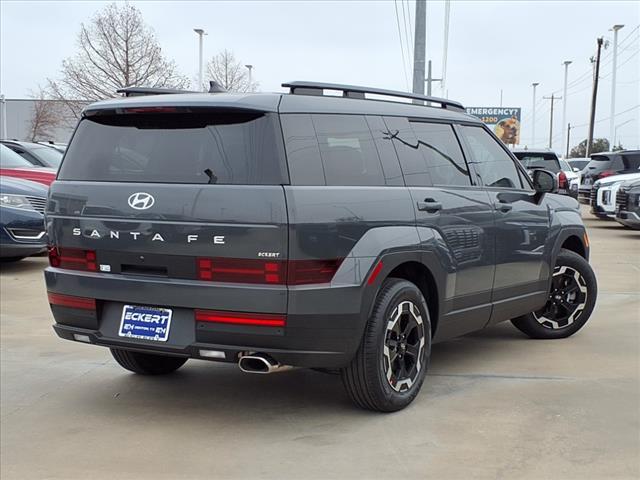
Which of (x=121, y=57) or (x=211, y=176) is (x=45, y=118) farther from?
(x=211, y=176)

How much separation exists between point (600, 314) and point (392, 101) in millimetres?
3811

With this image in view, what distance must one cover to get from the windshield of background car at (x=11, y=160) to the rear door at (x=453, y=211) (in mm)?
9282

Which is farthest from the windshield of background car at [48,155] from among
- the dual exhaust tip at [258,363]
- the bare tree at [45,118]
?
the bare tree at [45,118]

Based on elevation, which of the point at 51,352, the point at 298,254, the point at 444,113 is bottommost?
the point at 51,352

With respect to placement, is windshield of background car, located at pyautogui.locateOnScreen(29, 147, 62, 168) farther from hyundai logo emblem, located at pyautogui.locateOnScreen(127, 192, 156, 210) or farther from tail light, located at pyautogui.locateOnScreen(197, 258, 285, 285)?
tail light, located at pyautogui.locateOnScreen(197, 258, 285, 285)

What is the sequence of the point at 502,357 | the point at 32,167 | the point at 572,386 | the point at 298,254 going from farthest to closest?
1. the point at 32,167
2. the point at 502,357
3. the point at 572,386
4. the point at 298,254

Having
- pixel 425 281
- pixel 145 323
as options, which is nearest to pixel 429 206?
pixel 425 281

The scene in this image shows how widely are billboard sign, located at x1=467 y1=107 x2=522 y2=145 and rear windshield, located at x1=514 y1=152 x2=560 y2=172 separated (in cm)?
4862

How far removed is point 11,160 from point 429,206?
9.89 m

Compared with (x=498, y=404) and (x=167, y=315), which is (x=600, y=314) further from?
(x=167, y=315)

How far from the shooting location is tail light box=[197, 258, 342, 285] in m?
4.11

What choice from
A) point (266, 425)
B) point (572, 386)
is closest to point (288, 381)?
point (266, 425)

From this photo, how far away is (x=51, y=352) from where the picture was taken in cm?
638

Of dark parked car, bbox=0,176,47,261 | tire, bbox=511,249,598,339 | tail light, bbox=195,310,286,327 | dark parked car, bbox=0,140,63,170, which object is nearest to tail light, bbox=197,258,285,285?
tail light, bbox=195,310,286,327
